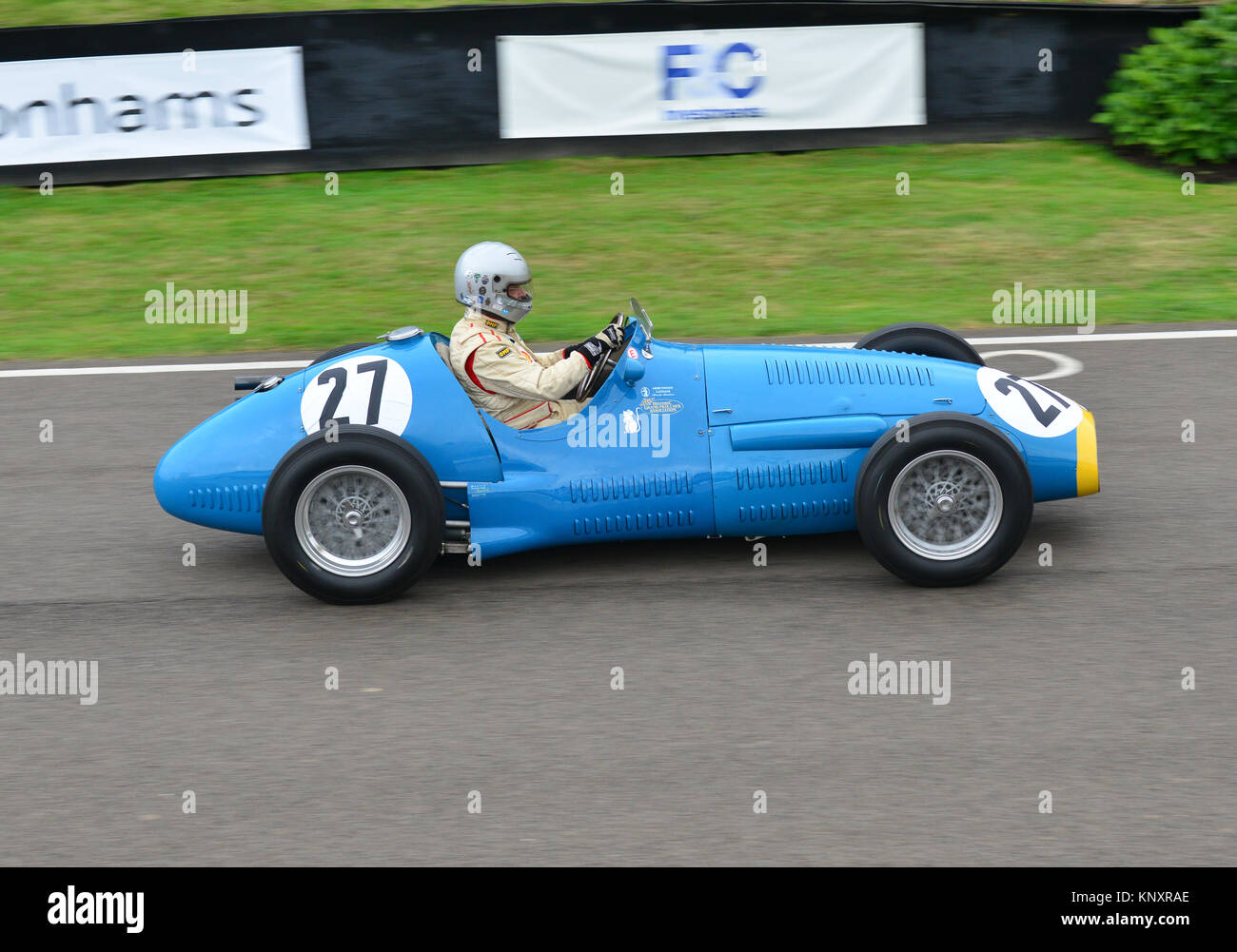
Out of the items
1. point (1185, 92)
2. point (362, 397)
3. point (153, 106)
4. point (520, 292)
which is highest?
point (153, 106)

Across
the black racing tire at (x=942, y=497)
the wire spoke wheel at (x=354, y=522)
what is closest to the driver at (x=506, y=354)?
the wire spoke wheel at (x=354, y=522)

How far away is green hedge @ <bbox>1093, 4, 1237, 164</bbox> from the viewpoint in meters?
12.7

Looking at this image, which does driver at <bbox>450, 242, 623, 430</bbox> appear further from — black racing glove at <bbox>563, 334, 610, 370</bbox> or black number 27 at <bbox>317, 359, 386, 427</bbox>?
black number 27 at <bbox>317, 359, 386, 427</bbox>

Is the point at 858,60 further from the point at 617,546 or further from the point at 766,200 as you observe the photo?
the point at 617,546

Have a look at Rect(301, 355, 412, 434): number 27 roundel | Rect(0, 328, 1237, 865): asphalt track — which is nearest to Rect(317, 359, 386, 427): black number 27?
Rect(301, 355, 412, 434): number 27 roundel

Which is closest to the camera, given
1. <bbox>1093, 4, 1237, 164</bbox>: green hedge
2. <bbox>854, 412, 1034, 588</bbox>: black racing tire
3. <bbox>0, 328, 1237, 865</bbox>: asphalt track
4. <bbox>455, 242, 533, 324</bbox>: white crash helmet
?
<bbox>0, 328, 1237, 865</bbox>: asphalt track

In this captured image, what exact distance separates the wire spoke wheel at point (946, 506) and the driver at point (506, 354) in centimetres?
129

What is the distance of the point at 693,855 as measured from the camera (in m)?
4.23

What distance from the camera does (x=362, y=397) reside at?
20.1 feet

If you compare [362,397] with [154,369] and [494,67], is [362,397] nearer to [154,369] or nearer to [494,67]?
[154,369]

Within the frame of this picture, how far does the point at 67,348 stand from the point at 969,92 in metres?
7.81

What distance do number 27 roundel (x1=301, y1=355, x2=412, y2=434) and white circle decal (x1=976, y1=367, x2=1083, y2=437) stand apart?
2.35 metres

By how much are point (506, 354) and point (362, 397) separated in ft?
1.99

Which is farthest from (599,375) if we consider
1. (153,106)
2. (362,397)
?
(153,106)
